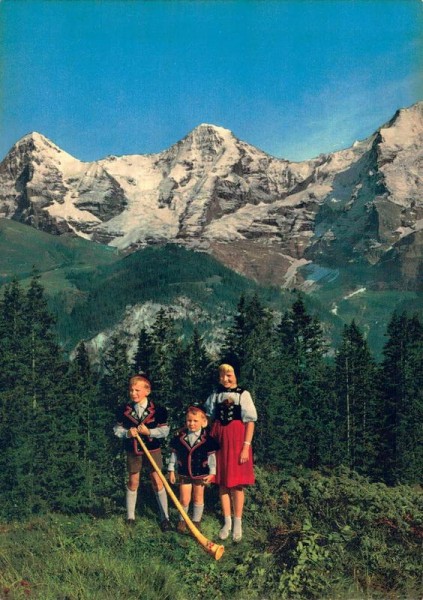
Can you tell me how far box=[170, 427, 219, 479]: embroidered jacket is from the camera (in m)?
10.7

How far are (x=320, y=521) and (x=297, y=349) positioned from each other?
15.6 m

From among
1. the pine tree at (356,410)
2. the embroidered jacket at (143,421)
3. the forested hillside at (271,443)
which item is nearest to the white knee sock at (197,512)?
the forested hillside at (271,443)

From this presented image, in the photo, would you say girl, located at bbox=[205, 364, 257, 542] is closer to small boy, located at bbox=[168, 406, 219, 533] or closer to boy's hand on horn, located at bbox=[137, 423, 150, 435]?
small boy, located at bbox=[168, 406, 219, 533]

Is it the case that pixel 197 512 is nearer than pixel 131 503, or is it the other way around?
pixel 197 512

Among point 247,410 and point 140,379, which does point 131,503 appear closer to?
point 140,379

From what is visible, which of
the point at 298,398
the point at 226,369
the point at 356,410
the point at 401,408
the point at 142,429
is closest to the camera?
the point at 226,369

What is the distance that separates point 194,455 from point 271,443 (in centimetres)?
1546

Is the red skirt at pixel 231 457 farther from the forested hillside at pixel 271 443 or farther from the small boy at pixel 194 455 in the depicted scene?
the forested hillside at pixel 271 443

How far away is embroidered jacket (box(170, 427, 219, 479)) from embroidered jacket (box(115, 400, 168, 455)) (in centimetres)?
64

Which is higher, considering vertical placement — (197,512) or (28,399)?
(28,399)

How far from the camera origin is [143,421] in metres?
11.2

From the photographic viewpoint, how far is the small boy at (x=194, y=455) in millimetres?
10656

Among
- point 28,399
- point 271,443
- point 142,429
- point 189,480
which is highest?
point 28,399

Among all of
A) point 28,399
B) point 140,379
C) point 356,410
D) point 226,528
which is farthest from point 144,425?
point 356,410
